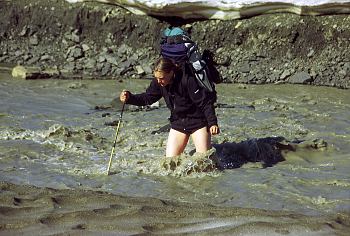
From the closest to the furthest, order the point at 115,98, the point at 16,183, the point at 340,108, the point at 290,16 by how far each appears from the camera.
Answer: the point at 16,183
the point at 340,108
the point at 115,98
the point at 290,16

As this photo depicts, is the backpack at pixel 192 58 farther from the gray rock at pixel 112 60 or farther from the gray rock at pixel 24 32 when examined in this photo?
the gray rock at pixel 24 32

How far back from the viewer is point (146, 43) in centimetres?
1452

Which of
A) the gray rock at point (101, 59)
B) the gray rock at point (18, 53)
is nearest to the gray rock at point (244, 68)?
the gray rock at point (101, 59)

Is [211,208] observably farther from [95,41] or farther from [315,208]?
[95,41]

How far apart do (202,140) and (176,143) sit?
305mm

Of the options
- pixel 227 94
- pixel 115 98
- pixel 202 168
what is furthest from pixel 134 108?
pixel 202 168

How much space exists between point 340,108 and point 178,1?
4.44 m

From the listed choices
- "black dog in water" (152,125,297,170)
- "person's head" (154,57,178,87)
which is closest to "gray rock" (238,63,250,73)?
"black dog in water" (152,125,297,170)

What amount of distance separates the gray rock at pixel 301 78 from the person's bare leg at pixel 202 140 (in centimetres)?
560

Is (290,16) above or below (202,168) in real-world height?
above

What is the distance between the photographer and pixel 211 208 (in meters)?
6.14

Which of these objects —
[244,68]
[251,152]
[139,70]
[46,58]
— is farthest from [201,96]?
[46,58]

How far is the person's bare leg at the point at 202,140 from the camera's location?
7629 mm

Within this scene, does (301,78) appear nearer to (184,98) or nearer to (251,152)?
(251,152)
